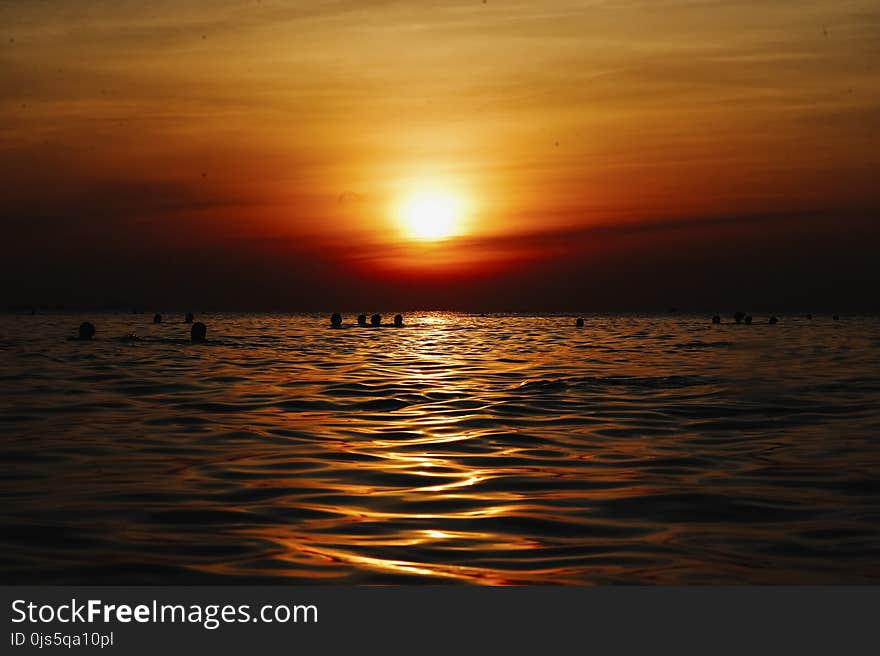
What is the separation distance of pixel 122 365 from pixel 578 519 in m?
24.3

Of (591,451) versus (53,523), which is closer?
(53,523)

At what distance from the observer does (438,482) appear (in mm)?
11445

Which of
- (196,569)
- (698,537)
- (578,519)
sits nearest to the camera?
(196,569)

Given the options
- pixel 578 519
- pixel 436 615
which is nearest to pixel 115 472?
pixel 578 519

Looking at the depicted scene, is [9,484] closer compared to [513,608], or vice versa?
[513,608]

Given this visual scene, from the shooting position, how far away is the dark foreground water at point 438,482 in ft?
25.5

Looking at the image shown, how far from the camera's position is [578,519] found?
31.1ft

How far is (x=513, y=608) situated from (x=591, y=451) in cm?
767

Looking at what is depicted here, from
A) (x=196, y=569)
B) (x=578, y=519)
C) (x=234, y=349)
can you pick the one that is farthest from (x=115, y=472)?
(x=234, y=349)

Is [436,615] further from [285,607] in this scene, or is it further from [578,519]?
[578,519]

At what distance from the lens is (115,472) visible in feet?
38.7

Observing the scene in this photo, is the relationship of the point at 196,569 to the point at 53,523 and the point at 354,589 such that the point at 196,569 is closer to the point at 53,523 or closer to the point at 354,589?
the point at 354,589

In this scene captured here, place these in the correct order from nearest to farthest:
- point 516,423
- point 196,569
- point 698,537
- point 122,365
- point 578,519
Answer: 1. point 196,569
2. point 698,537
3. point 578,519
4. point 516,423
5. point 122,365

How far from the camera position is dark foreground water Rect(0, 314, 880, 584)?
777 centimetres
